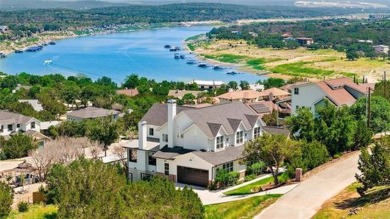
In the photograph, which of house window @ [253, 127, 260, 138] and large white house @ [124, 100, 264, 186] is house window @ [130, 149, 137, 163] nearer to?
large white house @ [124, 100, 264, 186]

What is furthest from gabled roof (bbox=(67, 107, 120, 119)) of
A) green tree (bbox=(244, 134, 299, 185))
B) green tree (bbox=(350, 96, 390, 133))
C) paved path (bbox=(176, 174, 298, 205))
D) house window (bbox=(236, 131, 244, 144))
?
green tree (bbox=(244, 134, 299, 185))

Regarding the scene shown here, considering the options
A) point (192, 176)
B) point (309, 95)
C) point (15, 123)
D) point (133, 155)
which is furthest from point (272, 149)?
point (15, 123)

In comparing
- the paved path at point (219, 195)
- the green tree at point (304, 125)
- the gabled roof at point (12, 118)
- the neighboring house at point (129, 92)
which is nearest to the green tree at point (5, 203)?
the paved path at point (219, 195)

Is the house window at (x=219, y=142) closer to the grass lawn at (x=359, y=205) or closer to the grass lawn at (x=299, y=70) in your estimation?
the grass lawn at (x=359, y=205)

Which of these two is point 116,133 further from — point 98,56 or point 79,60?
point 98,56

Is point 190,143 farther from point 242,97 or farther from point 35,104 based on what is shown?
point 35,104

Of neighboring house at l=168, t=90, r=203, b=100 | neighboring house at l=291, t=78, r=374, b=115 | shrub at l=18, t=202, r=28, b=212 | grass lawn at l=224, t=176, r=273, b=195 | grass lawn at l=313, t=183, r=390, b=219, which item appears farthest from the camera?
neighboring house at l=168, t=90, r=203, b=100

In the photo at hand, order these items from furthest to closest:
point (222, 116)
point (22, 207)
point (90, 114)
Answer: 1. point (90, 114)
2. point (222, 116)
3. point (22, 207)
